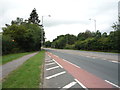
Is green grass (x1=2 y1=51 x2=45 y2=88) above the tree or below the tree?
below

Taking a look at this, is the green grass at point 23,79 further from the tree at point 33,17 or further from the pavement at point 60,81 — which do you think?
the tree at point 33,17

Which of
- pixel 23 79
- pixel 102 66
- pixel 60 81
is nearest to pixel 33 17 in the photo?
pixel 102 66

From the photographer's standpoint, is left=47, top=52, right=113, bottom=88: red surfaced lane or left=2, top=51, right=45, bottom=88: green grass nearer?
left=2, top=51, right=45, bottom=88: green grass

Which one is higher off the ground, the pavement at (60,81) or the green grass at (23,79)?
the green grass at (23,79)

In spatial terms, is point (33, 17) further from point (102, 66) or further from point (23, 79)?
point (23, 79)

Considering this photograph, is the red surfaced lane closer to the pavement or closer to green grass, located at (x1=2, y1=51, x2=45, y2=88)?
the pavement

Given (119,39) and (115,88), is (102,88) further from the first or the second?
(119,39)

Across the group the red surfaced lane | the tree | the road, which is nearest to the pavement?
the red surfaced lane

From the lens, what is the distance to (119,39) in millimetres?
30875

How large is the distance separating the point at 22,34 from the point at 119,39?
25804 millimetres

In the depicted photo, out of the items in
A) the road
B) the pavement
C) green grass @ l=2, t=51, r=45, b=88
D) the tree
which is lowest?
the pavement

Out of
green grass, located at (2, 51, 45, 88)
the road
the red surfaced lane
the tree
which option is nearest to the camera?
green grass, located at (2, 51, 45, 88)

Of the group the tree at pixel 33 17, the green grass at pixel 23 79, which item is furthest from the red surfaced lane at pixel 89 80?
the tree at pixel 33 17

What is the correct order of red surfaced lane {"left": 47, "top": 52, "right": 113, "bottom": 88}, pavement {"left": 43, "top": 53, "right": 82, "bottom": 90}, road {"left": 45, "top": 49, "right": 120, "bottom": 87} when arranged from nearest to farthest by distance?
pavement {"left": 43, "top": 53, "right": 82, "bottom": 90}, red surfaced lane {"left": 47, "top": 52, "right": 113, "bottom": 88}, road {"left": 45, "top": 49, "right": 120, "bottom": 87}
